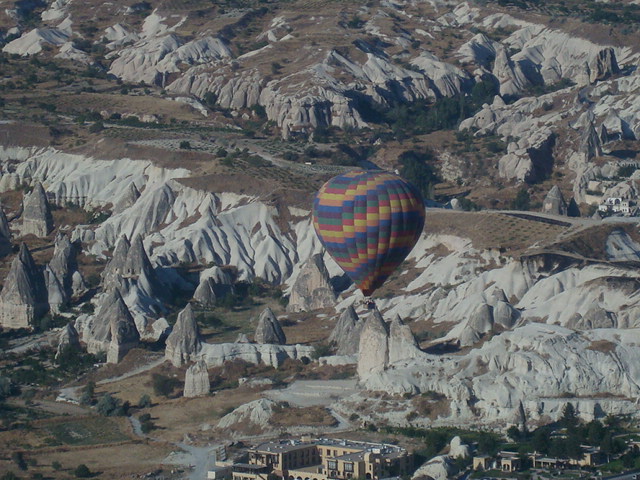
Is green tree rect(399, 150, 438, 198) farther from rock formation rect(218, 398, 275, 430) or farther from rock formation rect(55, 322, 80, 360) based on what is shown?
rock formation rect(218, 398, 275, 430)

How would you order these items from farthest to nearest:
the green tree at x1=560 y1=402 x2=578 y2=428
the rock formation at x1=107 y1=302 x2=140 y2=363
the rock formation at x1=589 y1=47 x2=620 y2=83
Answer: the rock formation at x1=589 y1=47 x2=620 y2=83
the rock formation at x1=107 y1=302 x2=140 y2=363
the green tree at x1=560 y1=402 x2=578 y2=428

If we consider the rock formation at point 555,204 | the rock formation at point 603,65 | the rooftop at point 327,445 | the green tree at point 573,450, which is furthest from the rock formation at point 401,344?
the rock formation at point 603,65

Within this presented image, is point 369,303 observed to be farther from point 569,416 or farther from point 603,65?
point 603,65

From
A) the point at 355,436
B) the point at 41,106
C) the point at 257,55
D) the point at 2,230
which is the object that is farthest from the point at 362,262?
the point at 257,55

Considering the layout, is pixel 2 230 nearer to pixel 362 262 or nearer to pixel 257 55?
pixel 362 262

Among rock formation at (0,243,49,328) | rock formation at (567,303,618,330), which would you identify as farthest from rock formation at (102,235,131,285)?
rock formation at (567,303,618,330)
